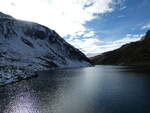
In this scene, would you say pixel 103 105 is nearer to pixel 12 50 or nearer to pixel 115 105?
pixel 115 105

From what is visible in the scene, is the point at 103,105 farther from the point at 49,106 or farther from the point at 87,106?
the point at 49,106

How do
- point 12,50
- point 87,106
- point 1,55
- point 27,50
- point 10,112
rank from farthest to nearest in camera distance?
point 27,50 → point 12,50 → point 1,55 → point 87,106 → point 10,112

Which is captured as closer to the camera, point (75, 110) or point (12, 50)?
point (75, 110)

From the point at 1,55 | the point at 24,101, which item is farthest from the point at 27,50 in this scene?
the point at 24,101

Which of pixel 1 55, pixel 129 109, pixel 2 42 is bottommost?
pixel 129 109

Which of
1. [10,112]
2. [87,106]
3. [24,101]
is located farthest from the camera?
[24,101]

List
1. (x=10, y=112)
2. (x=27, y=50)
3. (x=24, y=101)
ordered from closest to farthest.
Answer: (x=10, y=112), (x=24, y=101), (x=27, y=50)

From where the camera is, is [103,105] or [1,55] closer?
[103,105]

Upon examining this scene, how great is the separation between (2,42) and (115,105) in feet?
592

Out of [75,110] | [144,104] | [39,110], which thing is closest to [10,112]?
[39,110]

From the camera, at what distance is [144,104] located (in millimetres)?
29531

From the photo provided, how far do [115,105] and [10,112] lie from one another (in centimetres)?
2021

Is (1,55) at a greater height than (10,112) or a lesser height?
greater

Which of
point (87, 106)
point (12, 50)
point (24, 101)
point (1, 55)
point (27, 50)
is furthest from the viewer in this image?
point (27, 50)
